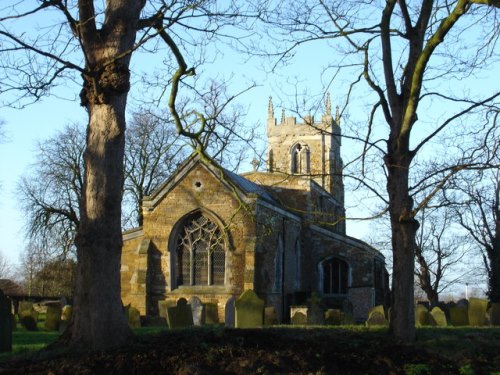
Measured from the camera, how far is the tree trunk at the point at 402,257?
10.2 m

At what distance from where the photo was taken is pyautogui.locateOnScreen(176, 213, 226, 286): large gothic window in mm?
Answer: 24578

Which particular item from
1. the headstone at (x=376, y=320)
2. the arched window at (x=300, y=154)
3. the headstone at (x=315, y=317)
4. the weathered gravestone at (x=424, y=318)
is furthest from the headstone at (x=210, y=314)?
the arched window at (x=300, y=154)

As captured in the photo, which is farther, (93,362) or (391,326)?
(391,326)

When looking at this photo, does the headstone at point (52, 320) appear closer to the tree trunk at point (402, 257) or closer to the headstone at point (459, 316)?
the headstone at point (459, 316)

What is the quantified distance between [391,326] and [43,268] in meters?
35.1

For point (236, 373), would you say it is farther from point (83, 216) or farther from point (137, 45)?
point (137, 45)

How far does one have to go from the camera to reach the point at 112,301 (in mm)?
8742

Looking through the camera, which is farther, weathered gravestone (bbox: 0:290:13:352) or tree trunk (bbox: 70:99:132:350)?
weathered gravestone (bbox: 0:290:13:352)

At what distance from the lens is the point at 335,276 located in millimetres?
29375

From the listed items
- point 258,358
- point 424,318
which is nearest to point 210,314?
point 424,318

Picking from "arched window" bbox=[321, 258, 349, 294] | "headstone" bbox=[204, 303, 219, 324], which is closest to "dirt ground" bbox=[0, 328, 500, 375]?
"headstone" bbox=[204, 303, 219, 324]

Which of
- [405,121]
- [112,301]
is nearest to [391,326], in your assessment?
[405,121]

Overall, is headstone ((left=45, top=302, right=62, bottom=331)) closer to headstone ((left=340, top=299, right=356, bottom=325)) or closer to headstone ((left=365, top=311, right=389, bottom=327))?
headstone ((left=340, top=299, right=356, bottom=325))

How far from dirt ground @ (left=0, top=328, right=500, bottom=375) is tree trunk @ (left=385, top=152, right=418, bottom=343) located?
2.18 feet
